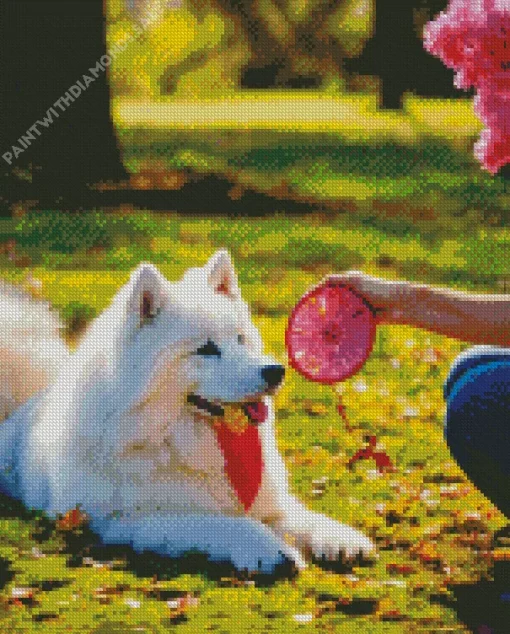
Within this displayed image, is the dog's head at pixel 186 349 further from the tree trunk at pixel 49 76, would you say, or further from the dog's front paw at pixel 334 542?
the tree trunk at pixel 49 76

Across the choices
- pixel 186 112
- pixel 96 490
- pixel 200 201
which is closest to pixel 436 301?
pixel 96 490

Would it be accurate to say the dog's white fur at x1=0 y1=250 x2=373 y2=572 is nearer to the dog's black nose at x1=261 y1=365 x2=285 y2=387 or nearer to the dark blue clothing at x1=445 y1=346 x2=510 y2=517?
the dog's black nose at x1=261 y1=365 x2=285 y2=387

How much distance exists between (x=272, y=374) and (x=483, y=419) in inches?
25.7

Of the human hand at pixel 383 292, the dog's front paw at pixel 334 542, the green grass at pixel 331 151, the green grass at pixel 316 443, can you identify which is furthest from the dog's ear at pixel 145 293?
the green grass at pixel 331 151

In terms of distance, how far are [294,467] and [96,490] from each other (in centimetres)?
138

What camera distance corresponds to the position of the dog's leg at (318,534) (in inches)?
191

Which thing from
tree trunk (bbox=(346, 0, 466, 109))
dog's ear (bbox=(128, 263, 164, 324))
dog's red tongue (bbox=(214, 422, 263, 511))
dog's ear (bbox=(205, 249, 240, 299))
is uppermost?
tree trunk (bbox=(346, 0, 466, 109))

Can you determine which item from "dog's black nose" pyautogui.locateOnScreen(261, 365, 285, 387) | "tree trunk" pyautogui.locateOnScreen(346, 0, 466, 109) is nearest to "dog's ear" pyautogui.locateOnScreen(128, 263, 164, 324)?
→ "dog's black nose" pyautogui.locateOnScreen(261, 365, 285, 387)

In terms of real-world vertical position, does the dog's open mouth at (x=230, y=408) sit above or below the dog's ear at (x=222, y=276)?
below

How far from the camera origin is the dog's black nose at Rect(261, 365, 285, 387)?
14.6 ft

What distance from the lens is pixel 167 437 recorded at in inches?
185

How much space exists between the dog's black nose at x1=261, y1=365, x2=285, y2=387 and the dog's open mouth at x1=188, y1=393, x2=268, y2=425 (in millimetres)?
166

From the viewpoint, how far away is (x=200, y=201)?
13.0 meters

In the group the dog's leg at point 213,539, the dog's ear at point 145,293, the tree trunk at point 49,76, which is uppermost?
the tree trunk at point 49,76
